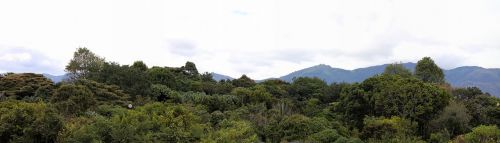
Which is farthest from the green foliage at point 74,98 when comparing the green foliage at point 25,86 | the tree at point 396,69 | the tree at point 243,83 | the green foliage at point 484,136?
the tree at point 396,69

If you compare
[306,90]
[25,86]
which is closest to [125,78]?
[25,86]

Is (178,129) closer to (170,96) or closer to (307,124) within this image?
(307,124)

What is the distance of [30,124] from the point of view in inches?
763

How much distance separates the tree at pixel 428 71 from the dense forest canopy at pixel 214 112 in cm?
25

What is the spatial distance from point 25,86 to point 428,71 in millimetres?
41272

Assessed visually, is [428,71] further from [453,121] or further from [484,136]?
[484,136]

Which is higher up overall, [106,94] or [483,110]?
[106,94]

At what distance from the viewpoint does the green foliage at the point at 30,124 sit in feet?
62.5

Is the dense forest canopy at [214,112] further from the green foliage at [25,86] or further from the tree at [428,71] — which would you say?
the tree at [428,71]

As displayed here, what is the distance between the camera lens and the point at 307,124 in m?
28.2

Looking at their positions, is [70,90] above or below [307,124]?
above

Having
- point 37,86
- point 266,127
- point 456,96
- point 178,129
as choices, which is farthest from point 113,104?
point 456,96

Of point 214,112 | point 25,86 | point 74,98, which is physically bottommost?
point 214,112

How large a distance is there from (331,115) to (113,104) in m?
17.3
